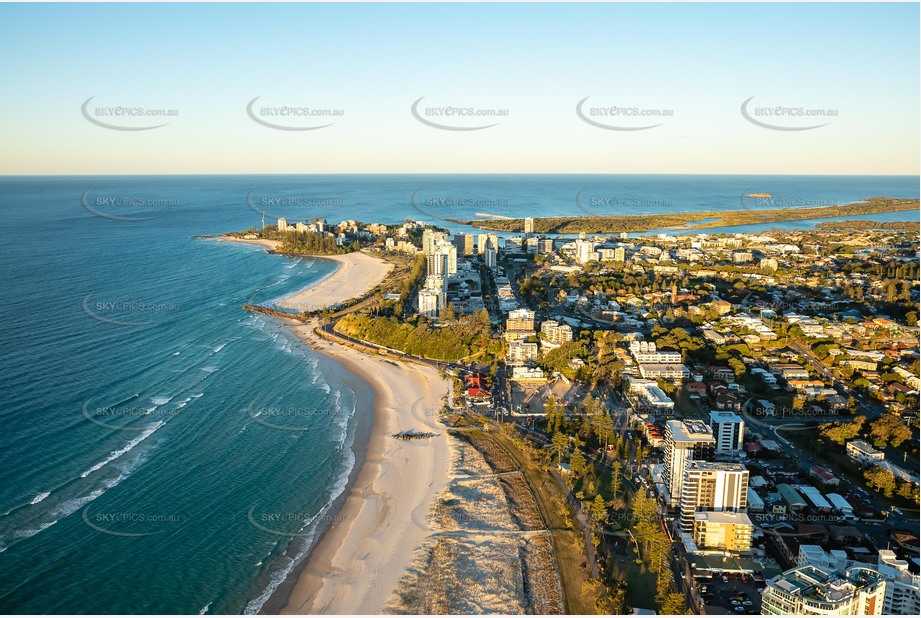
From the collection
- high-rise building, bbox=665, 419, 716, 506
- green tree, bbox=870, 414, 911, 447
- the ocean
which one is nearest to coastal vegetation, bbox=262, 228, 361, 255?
the ocean

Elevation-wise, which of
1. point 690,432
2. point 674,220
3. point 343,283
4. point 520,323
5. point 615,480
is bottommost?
point 615,480

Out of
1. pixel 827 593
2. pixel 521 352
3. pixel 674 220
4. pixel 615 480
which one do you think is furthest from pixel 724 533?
pixel 674 220

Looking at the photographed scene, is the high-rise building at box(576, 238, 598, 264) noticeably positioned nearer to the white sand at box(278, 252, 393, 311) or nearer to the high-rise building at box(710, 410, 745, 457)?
the white sand at box(278, 252, 393, 311)

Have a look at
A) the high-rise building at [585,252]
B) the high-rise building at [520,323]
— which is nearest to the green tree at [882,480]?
the high-rise building at [520,323]

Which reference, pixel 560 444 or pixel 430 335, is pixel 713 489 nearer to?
pixel 560 444

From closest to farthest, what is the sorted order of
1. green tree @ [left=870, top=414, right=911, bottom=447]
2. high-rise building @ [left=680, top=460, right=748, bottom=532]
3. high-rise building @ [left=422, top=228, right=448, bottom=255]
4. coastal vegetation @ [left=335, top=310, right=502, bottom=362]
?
1. high-rise building @ [left=680, top=460, right=748, bottom=532]
2. green tree @ [left=870, top=414, right=911, bottom=447]
3. coastal vegetation @ [left=335, top=310, right=502, bottom=362]
4. high-rise building @ [left=422, top=228, right=448, bottom=255]

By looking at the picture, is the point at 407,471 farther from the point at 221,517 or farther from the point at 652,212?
the point at 652,212
